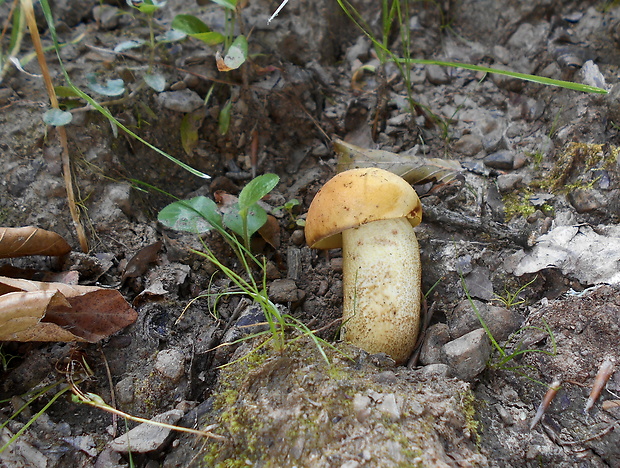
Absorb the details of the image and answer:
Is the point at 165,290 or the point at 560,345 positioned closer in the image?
the point at 560,345

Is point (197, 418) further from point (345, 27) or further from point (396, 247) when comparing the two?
point (345, 27)

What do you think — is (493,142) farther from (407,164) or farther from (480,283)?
(480,283)

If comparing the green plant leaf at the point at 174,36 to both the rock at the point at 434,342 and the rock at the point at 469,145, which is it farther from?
the rock at the point at 434,342

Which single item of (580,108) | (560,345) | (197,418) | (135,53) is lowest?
(197,418)

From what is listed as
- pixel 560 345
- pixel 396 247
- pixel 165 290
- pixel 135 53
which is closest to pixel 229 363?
pixel 165 290

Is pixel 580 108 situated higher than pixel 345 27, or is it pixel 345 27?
pixel 345 27

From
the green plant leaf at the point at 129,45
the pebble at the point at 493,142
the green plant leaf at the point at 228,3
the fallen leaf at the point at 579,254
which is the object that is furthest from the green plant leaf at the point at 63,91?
the fallen leaf at the point at 579,254

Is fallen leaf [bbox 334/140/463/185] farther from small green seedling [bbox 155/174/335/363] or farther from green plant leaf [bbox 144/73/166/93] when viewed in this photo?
green plant leaf [bbox 144/73/166/93]

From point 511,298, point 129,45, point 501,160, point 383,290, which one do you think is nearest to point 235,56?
point 129,45
